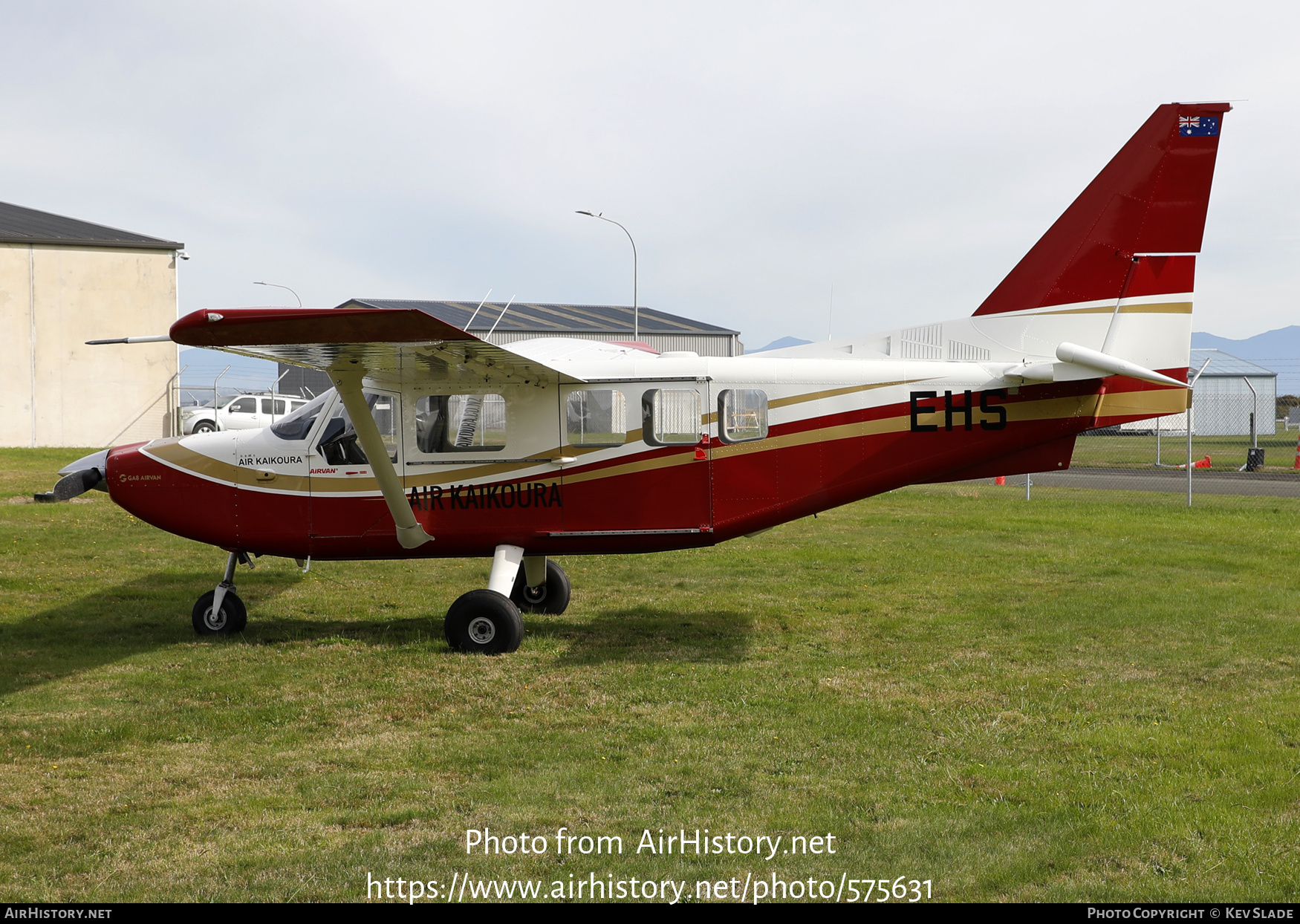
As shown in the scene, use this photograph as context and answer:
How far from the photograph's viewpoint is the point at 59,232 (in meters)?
37.7

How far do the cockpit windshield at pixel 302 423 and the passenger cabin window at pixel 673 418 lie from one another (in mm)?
3084

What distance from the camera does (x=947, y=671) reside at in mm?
7906

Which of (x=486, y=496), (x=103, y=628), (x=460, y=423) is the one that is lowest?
(x=103, y=628)

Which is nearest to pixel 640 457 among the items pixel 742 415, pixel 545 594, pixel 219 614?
pixel 742 415

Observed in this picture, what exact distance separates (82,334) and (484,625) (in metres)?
34.4

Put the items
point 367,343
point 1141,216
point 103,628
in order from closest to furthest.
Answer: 1. point 367,343
2. point 1141,216
3. point 103,628

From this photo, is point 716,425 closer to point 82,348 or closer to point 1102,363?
point 1102,363

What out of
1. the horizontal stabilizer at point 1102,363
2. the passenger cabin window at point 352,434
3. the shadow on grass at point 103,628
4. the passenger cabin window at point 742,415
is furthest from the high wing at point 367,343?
the horizontal stabilizer at point 1102,363

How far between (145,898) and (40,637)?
6364mm

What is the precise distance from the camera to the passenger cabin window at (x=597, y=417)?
354 inches

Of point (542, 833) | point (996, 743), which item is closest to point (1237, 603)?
point (996, 743)

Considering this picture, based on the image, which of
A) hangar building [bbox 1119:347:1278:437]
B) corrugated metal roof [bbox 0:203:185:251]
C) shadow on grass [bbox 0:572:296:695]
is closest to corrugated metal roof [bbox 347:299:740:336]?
corrugated metal roof [bbox 0:203:185:251]

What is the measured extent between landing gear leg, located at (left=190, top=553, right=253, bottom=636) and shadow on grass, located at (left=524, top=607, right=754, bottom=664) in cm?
285

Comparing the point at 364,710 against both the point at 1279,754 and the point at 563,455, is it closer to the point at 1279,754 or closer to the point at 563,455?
the point at 563,455
